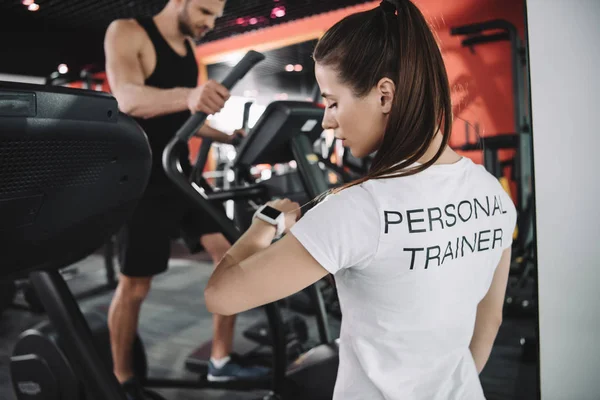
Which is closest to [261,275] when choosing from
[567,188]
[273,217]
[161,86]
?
[273,217]

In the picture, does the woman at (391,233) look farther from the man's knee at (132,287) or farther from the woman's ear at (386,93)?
the man's knee at (132,287)

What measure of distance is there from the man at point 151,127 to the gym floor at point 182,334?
1.08ft

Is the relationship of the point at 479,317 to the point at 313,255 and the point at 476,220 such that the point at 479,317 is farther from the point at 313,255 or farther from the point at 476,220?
the point at 313,255

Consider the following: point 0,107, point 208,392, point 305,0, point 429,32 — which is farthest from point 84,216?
point 305,0

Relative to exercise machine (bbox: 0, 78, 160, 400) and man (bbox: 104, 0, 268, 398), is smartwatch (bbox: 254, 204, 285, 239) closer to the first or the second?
exercise machine (bbox: 0, 78, 160, 400)

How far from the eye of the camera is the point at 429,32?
31.9 inches

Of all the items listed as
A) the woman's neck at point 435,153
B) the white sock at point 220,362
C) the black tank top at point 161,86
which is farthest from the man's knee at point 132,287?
the woman's neck at point 435,153

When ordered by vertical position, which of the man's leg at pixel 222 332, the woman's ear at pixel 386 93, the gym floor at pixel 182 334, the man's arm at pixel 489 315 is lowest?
the gym floor at pixel 182 334

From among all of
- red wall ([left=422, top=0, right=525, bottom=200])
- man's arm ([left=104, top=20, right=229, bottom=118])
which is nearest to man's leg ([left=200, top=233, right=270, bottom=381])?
man's arm ([left=104, top=20, right=229, bottom=118])

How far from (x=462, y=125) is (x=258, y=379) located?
434cm

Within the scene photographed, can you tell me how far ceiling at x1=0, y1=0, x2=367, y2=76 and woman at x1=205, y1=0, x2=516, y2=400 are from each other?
6071 mm

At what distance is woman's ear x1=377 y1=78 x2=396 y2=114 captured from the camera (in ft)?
2.52

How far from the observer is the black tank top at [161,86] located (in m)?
1.94

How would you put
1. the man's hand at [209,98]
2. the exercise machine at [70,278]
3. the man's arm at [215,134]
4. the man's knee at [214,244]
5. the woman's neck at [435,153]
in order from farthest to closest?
the exercise machine at [70,278]
the man's arm at [215,134]
the man's knee at [214,244]
the man's hand at [209,98]
the woman's neck at [435,153]
